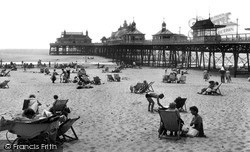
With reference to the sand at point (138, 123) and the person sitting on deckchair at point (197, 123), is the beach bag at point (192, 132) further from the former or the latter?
the sand at point (138, 123)

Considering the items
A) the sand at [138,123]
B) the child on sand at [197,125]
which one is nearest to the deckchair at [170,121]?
the sand at [138,123]

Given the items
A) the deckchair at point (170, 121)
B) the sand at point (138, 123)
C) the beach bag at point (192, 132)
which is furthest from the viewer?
the beach bag at point (192, 132)

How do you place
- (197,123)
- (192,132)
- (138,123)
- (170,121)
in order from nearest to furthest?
(170,121)
(192,132)
(197,123)
(138,123)

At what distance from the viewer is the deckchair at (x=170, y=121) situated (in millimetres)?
7965

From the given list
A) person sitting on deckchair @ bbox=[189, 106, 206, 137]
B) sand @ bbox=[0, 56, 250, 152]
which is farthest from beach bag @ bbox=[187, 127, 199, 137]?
sand @ bbox=[0, 56, 250, 152]

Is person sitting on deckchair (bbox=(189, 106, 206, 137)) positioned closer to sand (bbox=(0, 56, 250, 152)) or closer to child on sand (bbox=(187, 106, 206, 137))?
child on sand (bbox=(187, 106, 206, 137))

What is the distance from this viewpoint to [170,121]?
8.12 meters

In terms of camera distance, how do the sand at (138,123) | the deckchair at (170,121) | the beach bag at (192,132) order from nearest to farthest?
1. the sand at (138,123)
2. the deckchair at (170,121)
3. the beach bag at (192,132)

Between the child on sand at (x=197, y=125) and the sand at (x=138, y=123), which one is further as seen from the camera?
the child on sand at (x=197, y=125)

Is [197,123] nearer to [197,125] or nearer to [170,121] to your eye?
[197,125]

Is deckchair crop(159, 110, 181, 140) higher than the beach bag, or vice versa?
deckchair crop(159, 110, 181, 140)

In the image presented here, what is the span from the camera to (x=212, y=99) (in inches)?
596

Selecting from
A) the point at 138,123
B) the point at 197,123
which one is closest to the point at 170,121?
the point at 197,123

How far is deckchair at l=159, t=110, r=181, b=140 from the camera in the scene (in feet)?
A: 26.1
